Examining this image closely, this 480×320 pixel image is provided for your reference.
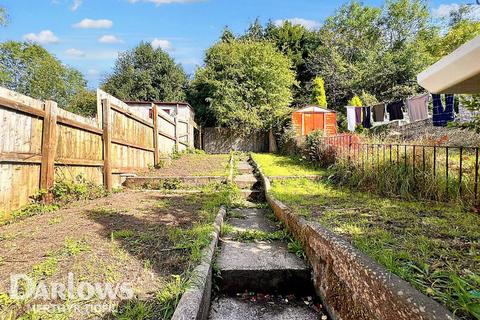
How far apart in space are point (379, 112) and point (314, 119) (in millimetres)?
5097

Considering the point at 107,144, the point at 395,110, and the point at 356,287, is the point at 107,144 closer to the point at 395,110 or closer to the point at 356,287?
the point at 356,287

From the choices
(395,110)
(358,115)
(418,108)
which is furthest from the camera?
(358,115)

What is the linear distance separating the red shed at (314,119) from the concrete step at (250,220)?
43.9 ft

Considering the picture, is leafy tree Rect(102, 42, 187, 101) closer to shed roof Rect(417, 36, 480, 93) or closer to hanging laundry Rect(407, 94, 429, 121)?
hanging laundry Rect(407, 94, 429, 121)

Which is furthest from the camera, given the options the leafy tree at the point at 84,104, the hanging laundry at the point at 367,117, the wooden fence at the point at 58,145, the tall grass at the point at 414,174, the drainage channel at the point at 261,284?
the leafy tree at the point at 84,104

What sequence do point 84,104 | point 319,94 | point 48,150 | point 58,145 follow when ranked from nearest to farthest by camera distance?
point 48,150 → point 58,145 → point 319,94 → point 84,104

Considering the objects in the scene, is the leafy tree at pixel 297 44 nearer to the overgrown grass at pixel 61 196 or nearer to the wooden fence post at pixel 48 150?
the overgrown grass at pixel 61 196

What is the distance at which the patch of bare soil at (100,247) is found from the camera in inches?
80.5

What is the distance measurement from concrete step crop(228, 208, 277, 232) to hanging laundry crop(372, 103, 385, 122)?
398 inches

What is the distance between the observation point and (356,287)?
69.1 inches

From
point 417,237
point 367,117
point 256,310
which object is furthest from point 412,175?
point 367,117

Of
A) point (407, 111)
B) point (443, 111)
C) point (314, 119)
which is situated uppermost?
point (314, 119)

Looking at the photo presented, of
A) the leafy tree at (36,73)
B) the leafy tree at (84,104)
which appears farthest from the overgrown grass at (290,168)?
the leafy tree at (36,73)

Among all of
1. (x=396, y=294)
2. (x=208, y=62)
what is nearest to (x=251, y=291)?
(x=396, y=294)
